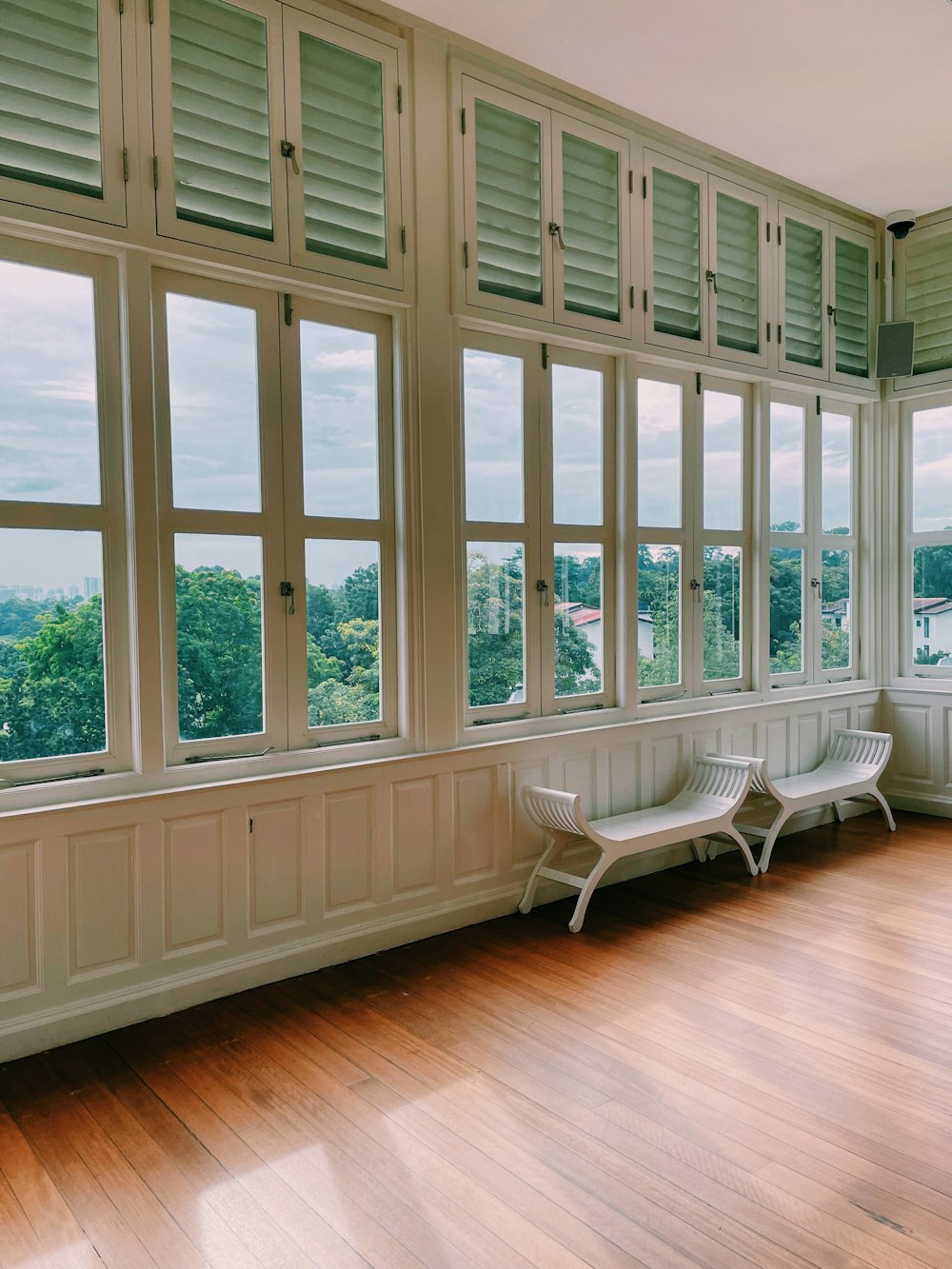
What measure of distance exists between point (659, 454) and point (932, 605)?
8.56 feet

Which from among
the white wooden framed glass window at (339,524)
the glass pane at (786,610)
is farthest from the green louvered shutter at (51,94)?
the glass pane at (786,610)

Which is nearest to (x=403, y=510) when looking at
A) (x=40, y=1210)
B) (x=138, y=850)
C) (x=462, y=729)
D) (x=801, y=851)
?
(x=462, y=729)

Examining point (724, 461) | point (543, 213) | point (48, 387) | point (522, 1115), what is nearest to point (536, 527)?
point (543, 213)

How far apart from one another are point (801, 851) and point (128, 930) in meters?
4.00

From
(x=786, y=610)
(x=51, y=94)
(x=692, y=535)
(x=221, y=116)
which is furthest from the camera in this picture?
(x=786, y=610)

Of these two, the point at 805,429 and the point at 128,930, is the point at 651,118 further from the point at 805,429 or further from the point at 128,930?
the point at 128,930

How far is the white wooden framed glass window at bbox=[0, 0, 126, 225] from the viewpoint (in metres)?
3.14

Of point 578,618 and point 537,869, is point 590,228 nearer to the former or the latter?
point 578,618

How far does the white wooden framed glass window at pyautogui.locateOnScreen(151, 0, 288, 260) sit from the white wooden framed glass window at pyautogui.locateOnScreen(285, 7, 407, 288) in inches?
3.0

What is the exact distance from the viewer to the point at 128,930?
11.1 ft

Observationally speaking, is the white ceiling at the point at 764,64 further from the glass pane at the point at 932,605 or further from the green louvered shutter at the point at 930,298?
the glass pane at the point at 932,605

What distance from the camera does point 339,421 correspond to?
405 cm

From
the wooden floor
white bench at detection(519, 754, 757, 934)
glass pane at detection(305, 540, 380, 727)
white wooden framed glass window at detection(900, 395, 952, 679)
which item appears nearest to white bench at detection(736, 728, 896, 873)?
white bench at detection(519, 754, 757, 934)

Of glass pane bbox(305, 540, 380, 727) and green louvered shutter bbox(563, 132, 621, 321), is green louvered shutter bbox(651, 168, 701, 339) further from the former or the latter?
glass pane bbox(305, 540, 380, 727)
